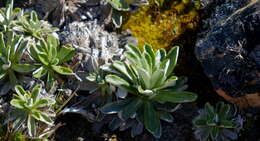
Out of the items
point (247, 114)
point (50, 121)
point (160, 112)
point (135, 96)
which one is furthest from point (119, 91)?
point (247, 114)

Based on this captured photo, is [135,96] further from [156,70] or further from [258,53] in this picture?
[258,53]

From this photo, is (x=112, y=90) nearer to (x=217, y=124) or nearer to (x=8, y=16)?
(x=217, y=124)

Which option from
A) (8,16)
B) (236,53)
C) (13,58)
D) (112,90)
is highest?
(8,16)

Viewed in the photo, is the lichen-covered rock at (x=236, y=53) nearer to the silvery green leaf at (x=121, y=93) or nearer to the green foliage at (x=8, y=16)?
the silvery green leaf at (x=121, y=93)

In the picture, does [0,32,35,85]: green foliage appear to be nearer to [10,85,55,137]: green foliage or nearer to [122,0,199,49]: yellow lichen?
[10,85,55,137]: green foliage

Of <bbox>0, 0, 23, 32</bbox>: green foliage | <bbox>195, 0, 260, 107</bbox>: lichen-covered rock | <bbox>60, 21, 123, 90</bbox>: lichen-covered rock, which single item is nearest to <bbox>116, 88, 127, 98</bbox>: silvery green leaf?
<bbox>60, 21, 123, 90</bbox>: lichen-covered rock

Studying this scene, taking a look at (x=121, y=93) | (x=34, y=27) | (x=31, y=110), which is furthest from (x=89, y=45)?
(x=31, y=110)

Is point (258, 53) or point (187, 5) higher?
point (187, 5)
